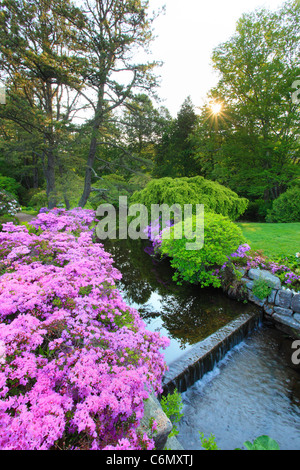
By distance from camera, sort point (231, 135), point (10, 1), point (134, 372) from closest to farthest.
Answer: point (134, 372) → point (10, 1) → point (231, 135)

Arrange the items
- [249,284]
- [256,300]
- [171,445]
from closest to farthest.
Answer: [171,445] → [256,300] → [249,284]

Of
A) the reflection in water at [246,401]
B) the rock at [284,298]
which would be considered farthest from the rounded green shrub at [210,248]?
the reflection in water at [246,401]

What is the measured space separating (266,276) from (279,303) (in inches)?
21.9

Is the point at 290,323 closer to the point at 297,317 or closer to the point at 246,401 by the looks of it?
the point at 297,317

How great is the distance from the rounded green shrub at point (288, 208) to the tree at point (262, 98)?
143 cm

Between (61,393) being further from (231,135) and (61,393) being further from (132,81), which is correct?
(231,135)

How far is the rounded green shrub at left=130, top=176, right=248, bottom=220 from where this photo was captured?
25.7 ft

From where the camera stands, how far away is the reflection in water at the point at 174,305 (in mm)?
3736

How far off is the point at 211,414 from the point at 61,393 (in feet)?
6.91

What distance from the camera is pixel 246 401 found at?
9.02ft

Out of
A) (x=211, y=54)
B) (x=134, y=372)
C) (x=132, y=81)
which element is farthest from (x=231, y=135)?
(x=134, y=372)

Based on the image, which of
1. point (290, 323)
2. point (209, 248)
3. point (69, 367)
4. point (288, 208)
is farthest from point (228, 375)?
point (288, 208)

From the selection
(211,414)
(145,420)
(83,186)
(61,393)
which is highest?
(83,186)

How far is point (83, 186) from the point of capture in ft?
36.1
